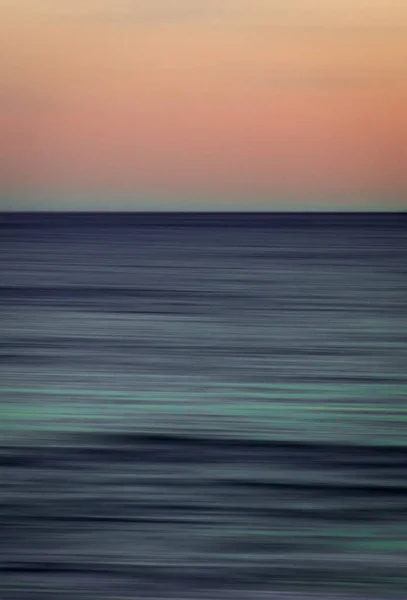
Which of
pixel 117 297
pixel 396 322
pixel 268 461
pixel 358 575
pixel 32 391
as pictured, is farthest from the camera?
pixel 117 297

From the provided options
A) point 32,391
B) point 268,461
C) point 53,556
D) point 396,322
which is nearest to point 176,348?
point 32,391

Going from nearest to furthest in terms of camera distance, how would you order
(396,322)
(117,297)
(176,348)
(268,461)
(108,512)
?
(108,512) < (268,461) < (176,348) < (396,322) < (117,297)

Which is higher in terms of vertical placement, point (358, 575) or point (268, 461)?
point (268, 461)

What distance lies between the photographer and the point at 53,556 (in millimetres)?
2119

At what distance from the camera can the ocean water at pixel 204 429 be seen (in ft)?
6.86

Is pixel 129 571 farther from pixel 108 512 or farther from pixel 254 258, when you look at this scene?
pixel 254 258

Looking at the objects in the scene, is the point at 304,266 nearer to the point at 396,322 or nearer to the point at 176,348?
A: the point at 396,322

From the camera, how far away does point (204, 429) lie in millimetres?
3021

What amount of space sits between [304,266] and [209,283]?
75 cm

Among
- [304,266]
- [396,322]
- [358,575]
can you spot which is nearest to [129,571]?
[358,575]

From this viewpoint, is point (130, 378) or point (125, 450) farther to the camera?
point (130, 378)

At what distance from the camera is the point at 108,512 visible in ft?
7.79

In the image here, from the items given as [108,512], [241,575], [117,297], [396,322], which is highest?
[117,297]

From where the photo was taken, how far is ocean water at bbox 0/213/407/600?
209cm
